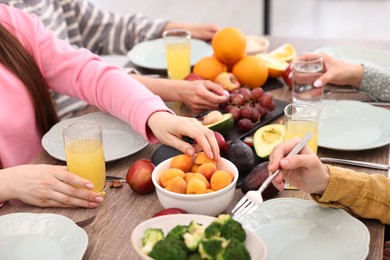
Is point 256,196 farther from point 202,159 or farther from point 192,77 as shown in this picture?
point 192,77

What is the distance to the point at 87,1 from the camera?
2.35 m

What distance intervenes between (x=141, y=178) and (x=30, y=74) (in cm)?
57

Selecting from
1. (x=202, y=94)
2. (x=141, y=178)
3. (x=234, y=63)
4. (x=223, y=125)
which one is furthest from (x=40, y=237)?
(x=234, y=63)

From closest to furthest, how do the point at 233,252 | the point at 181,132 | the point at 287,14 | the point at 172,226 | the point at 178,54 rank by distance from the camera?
the point at 233,252, the point at 172,226, the point at 181,132, the point at 178,54, the point at 287,14

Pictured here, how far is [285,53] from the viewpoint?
2.08m

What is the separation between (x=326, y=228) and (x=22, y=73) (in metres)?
0.97

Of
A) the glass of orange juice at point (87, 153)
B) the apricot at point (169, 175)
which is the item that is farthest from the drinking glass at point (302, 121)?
the glass of orange juice at point (87, 153)

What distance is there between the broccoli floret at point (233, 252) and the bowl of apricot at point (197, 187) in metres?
0.27

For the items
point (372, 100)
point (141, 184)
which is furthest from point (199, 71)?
point (141, 184)

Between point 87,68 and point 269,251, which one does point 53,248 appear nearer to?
point 269,251

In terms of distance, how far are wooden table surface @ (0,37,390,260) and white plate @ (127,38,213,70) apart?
2.04 feet

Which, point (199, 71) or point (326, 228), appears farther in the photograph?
point (199, 71)

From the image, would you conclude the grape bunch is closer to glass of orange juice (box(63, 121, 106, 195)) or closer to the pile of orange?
the pile of orange

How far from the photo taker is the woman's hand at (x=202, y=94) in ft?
5.54
